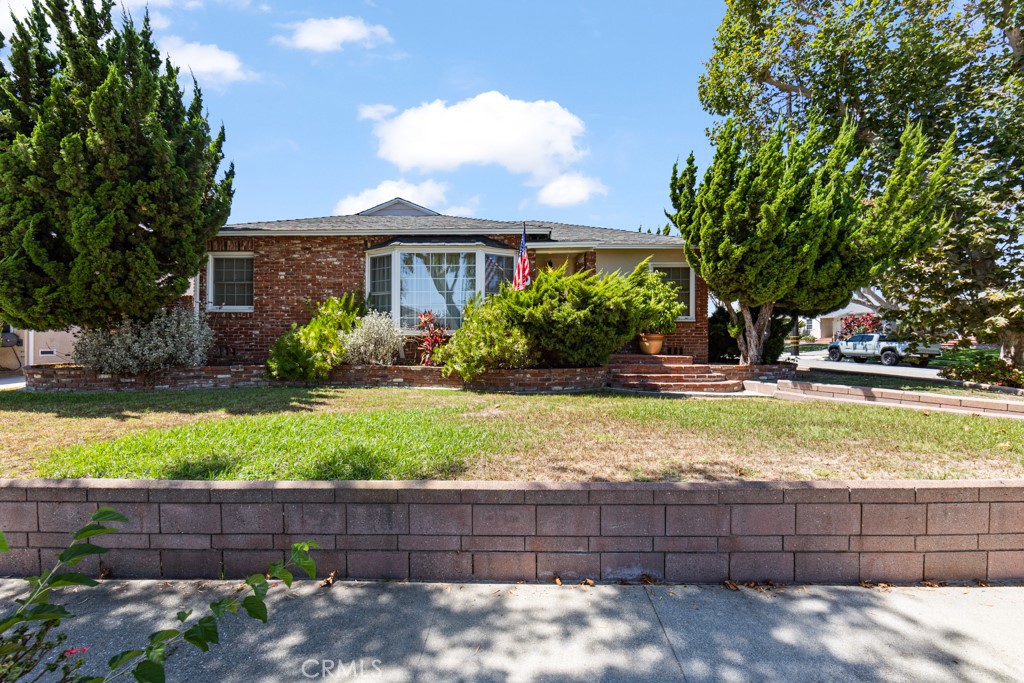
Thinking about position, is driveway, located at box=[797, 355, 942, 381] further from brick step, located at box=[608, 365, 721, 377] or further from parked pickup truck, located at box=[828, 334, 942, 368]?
brick step, located at box=[608, 365, 721, 377]

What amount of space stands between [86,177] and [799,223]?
12182 mm

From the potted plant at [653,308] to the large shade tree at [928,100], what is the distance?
4839 mm

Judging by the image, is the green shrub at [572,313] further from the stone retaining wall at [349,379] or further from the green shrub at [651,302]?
the stone retaining wall at [349,379]

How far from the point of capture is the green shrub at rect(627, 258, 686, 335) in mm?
9516

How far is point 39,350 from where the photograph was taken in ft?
48.4

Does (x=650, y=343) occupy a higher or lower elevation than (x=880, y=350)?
higher

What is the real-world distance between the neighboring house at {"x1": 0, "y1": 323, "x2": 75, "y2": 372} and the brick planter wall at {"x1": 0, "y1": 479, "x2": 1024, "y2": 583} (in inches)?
583

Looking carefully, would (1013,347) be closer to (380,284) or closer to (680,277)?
(680,277)

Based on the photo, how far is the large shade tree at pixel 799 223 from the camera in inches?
410

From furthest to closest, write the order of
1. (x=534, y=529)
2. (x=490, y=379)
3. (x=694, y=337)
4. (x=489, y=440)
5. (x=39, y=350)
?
1. (x=39, y=350)
2. (x=694, y=337)
3. (x=490, y=379)
4. (x=489, y=440)
5. (x=534, y=529)

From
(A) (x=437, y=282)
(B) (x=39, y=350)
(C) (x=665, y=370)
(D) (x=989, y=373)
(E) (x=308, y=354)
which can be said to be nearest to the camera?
(E) (x=308, y=354)

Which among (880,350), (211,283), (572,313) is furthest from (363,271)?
(880,350)

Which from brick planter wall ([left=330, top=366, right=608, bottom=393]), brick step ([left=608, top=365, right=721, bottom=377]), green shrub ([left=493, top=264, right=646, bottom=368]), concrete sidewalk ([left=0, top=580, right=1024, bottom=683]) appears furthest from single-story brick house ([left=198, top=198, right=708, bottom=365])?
concrete sidewalk ([left=0, top=580, right=1024, bottom=683])

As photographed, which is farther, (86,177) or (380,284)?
(380,284)
